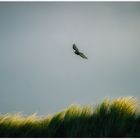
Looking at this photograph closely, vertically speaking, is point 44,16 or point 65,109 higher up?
point 44,16

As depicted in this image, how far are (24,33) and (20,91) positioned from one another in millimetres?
618

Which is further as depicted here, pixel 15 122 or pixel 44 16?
pixel 44 16

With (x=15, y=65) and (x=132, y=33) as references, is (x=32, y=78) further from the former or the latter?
(x=132, y=33)

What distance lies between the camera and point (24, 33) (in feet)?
11.3

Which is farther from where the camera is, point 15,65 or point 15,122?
point 15,65

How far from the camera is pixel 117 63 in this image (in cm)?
341

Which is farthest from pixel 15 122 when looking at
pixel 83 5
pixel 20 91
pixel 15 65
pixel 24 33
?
pixel 83 5

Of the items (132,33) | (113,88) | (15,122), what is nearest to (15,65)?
(15,122)

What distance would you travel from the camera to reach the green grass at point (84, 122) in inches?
124

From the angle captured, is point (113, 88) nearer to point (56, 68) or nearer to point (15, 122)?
point (56, 68)

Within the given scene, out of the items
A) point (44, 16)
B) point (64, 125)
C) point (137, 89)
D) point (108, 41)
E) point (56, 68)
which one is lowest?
point (64, 125)

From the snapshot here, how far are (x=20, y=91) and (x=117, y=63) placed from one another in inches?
41.3

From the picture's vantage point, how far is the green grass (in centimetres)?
314

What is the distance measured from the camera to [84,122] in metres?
3.20
